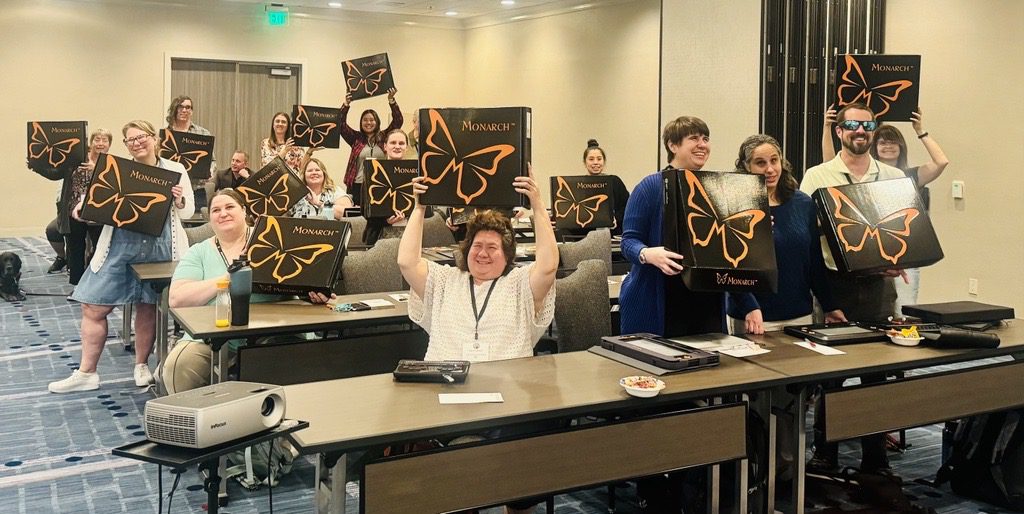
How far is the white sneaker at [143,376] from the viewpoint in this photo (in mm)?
5359

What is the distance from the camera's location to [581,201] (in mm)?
6398

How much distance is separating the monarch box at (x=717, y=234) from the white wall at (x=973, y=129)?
14.9 feet

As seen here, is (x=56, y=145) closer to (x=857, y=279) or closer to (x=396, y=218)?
(x=396, y=218)

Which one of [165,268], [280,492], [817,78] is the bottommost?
[280,492]

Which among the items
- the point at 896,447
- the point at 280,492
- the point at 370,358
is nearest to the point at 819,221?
the point at 896,447

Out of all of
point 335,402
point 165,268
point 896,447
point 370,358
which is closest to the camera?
point 335,402

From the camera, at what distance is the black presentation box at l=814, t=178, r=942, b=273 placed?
3518 millimetres

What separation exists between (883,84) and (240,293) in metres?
3.39

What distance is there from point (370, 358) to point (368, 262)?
2.49 feet

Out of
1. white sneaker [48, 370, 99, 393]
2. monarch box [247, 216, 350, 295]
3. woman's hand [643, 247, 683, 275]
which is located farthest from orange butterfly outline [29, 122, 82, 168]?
woman's hand [643, 247, 683, 275]

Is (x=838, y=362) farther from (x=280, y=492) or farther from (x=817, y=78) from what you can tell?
(x=817, y=78)

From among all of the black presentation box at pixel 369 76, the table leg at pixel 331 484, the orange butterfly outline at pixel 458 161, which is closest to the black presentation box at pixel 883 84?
the orange butterfly outline at pixel 458 161

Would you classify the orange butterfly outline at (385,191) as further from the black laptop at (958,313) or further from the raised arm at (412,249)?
the black laptop at (958,313)

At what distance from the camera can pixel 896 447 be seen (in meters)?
4.38
